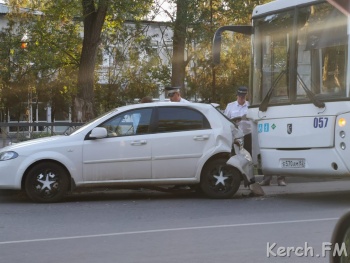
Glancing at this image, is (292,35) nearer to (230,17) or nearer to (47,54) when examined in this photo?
(230,17)

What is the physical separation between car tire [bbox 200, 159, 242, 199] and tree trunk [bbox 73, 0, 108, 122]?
8.04 metres

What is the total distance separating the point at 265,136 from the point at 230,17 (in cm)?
1091

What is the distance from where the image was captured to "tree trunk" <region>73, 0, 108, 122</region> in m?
20.1

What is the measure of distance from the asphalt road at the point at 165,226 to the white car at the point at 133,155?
338 millimetres

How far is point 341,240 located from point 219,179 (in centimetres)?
821

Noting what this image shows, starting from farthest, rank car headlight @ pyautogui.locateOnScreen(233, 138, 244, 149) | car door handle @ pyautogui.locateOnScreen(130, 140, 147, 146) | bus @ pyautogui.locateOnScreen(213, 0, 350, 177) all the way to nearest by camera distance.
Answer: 1. car headlight @ pyautogui.locateOnScreen(233, 138, 244, 149)
2. car door handle @ pyautogui.locateOnScreen(130, 140, 147, 146)
3. bus @ pyautogui.locateOnScreen(213, 0, 350, 177)

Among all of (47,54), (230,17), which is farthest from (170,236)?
(47,54)

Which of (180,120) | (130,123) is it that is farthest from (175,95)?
(130,123)

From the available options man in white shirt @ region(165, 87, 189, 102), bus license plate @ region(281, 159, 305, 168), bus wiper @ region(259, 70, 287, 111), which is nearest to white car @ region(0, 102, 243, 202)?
bus wiper @ region(259, 70, 287, 111)

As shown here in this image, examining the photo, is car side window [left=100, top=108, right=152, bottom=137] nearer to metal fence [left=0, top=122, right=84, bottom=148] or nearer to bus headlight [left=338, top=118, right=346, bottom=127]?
bus headlight [left=338, top=118, right=346, bottom=127]

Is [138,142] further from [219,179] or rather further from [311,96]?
[311,96]

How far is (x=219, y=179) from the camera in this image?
487 inches

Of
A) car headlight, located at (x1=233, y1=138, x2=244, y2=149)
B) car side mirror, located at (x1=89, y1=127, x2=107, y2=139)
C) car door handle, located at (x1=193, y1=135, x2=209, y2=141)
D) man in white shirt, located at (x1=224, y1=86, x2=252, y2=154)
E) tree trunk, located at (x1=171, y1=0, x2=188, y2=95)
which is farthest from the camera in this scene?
tree trunk, located at (x1=171, y1=0, x2=188, y2=95)

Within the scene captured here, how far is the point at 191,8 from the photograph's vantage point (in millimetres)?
21859
